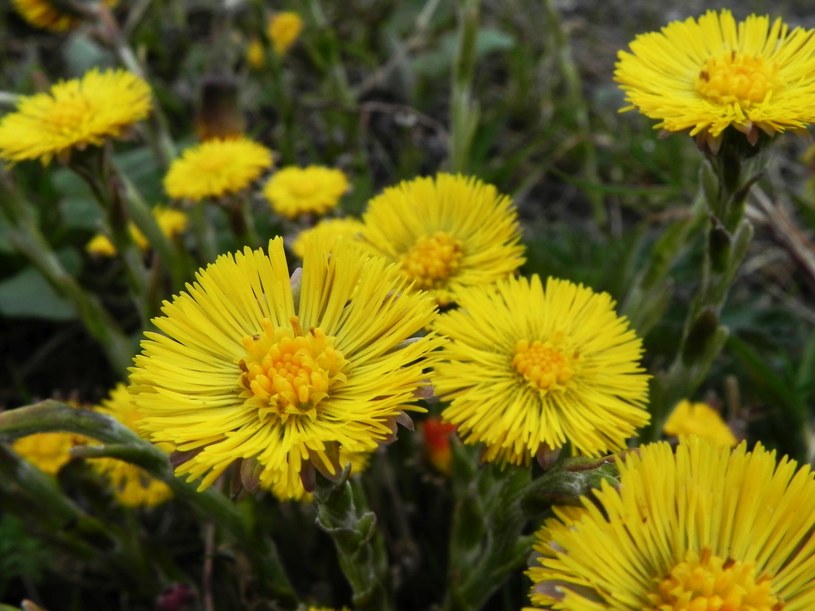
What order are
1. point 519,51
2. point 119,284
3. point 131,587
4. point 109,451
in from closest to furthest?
point 109,451
point 131,587
point 119,284
point 519,51

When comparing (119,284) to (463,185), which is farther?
(119,284)

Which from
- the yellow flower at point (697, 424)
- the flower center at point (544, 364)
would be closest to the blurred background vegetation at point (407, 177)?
the yellow flower at point (697, 424)

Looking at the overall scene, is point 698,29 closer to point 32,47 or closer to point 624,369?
point 624,369

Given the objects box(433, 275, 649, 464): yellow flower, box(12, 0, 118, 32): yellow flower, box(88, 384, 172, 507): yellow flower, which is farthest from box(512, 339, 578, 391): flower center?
box(12, 0, 118, 32): yellow flower

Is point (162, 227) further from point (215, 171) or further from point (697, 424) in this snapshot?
point (697, 424)

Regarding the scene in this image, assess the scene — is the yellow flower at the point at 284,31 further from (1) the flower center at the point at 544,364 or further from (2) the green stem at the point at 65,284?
(1) the flower center at the point at 544,364

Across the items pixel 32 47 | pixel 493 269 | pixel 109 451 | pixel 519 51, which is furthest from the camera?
pixel 32 47

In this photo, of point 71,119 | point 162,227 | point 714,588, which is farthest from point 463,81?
point 714,588

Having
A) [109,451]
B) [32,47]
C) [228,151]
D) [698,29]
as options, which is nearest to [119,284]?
[228,151]
